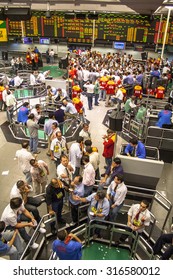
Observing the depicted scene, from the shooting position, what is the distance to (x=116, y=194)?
5031 millimetres

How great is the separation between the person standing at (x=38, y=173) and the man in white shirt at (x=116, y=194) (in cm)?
161

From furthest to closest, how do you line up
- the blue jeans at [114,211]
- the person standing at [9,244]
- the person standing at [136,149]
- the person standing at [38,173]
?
the person standing at [136,149] → the person standing at [38,173] → the blue jeans at [114,211] → the person standing at [9,244]

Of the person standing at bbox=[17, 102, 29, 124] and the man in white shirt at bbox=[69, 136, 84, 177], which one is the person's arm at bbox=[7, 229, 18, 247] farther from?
the person standing at bbox=[17, 102, 29, 124]

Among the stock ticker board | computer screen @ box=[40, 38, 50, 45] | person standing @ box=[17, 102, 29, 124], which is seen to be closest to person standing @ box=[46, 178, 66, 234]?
person standing @ box=[17, 102, 29, 124]

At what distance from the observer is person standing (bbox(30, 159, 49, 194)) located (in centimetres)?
543

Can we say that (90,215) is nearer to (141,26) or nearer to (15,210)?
(15,210)

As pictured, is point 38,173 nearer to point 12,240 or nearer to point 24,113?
point 12,240

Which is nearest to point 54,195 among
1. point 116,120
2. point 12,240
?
point 12,240

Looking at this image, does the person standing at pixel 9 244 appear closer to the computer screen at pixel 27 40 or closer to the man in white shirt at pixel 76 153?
the man in white shirt at pixel 76 153

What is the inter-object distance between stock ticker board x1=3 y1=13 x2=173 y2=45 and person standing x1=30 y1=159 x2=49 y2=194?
16.1 metres

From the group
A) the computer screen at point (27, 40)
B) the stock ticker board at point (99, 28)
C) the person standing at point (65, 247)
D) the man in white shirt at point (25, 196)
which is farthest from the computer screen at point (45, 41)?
the person standing at point (65, 247)

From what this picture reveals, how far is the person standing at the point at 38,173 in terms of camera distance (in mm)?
5426
